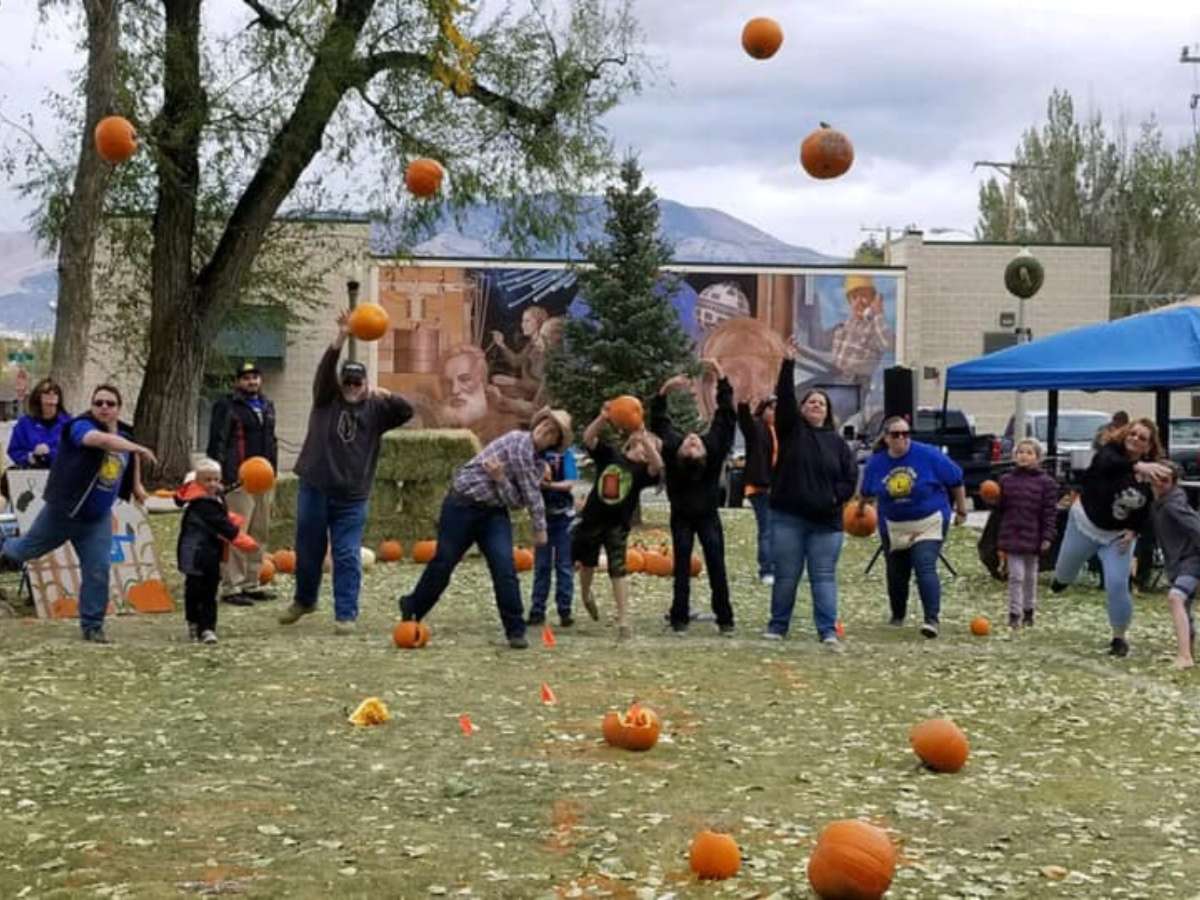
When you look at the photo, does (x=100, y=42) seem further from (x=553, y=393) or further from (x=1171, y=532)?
(x=553, y=393)

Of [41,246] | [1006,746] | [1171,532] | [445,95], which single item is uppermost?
[445,95]

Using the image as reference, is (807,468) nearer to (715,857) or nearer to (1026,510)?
(1026,510)

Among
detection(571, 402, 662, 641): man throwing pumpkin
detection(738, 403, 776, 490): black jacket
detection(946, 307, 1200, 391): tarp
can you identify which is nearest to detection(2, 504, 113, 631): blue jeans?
detection(571, 402, 662, 641): man throwing pumpkin

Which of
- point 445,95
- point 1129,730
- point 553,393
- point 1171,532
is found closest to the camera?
point 1129,730

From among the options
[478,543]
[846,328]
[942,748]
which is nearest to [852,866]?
[942,748]

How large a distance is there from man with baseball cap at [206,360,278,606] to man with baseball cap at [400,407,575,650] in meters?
2.84

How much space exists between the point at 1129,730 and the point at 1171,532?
8.56 ft

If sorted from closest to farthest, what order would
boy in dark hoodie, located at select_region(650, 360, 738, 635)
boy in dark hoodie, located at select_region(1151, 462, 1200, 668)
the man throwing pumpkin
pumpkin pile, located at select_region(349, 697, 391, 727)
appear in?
pumpkin pile, located at select_region(349, 697, 391, 727)
boy in dark hoodie, located at select_region(1151, 462, 1200, 668)
the man throwing pumpkin
boy in dark hoodie, located at select_region(650, 360, 738, 635)

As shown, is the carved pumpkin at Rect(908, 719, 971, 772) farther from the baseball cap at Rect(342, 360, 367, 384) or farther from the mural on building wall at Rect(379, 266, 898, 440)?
the mural on building wall at Rect(379, 266, 898, 440)

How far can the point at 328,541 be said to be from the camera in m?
11.0

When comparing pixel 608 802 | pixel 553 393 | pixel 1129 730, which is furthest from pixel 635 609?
pixel 553 393

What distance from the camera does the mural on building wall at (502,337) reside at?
44188 mm

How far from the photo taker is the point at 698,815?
20.7ft

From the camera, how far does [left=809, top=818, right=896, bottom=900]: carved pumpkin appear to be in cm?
516
